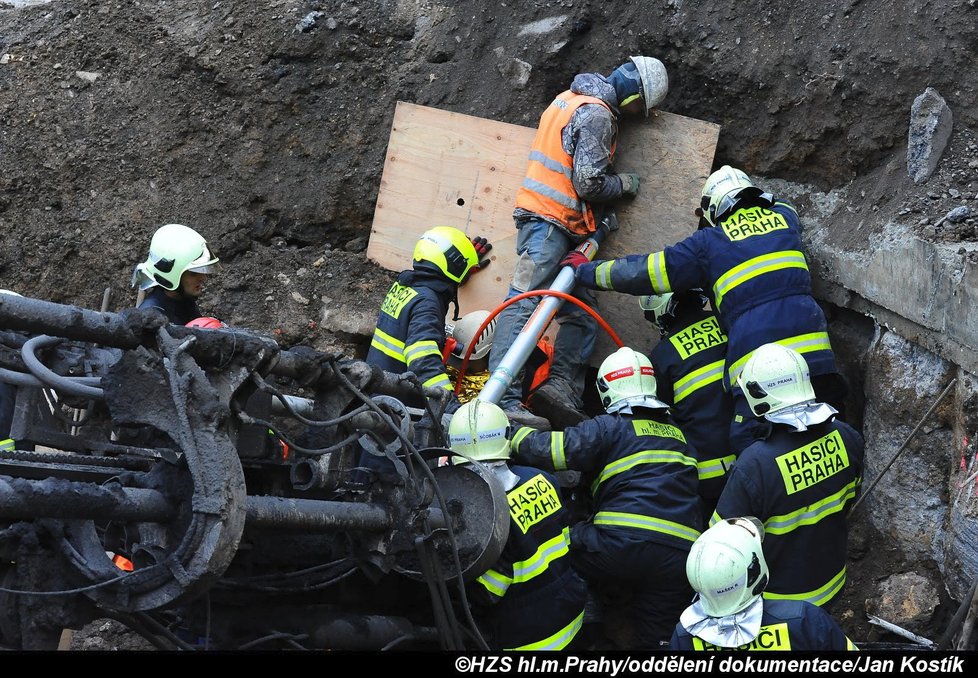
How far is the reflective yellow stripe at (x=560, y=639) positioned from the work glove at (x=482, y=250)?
287 cm

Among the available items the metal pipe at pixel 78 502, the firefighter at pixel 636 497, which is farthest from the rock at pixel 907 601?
the metal pipe at pixel 78 502

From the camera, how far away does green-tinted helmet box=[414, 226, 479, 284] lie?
6.91 metres

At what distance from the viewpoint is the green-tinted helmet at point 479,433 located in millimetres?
5492

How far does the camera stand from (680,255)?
659 centimetres

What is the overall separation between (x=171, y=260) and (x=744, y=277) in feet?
11.2

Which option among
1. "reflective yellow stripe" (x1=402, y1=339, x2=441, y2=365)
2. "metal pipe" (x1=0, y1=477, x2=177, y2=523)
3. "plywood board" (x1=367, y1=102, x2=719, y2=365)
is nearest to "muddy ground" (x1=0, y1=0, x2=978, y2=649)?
"plywood board" (x1=367, y1=102, x2=719, y2=365)

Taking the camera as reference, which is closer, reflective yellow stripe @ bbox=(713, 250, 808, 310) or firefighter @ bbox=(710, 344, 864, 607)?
firefighter @ bbox=(710, 344, 864, 607)

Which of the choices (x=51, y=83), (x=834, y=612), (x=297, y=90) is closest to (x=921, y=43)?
(x=834, y=612)

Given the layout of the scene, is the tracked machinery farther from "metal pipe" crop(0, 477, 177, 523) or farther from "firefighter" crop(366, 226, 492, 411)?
"firefighter" crop(366, 226, 492, 411)

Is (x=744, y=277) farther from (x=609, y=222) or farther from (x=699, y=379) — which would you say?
(x=609, y=222)

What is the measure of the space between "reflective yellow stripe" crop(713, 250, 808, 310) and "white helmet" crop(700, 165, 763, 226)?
1.19 feet

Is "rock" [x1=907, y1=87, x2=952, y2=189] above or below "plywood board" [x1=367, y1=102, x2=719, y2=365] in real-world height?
above

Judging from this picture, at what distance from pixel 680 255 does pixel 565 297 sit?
722mm

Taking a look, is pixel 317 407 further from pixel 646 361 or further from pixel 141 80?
pixel 141 80
